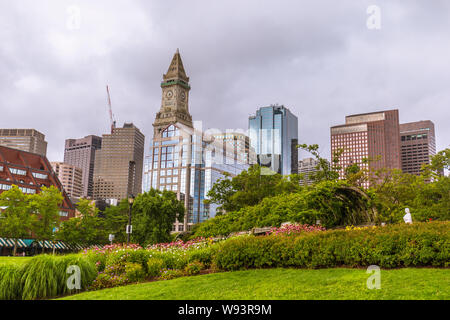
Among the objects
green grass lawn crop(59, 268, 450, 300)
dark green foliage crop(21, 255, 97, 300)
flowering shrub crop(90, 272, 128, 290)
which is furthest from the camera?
flowering shrub crop(90, 272, 128, 290)

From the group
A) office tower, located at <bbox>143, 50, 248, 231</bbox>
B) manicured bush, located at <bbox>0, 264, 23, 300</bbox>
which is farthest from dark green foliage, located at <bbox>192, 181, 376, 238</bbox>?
office tower, located at <bbox>143, 50, 248, 231</bbox>

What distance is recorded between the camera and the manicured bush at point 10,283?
467 inches

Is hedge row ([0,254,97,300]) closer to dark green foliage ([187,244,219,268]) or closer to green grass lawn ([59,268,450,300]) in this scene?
green grass lawn ([59,268,450,300])

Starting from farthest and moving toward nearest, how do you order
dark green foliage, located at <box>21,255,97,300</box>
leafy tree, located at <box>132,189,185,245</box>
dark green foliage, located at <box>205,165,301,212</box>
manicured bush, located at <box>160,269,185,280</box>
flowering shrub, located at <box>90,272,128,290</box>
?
1. leafy tree, located at <box>132,189,185,245</box>
2. dark green foliage, located at <box>205,165,301,212</box>
3. manicured bush, located at <box>160,269,185,280</box>
4. flowering shrub, located at <box>90,272,128,290</box>
5. dark green foliage, located at <box>21,255,97,300</box>

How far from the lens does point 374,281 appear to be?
10.3 meters

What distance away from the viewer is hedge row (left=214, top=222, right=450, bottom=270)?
12.0 meters

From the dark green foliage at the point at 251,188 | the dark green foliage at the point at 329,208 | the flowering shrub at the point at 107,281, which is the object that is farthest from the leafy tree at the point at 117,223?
the flowering shrub at the point at 107,281

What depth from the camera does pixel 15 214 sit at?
54.9 m

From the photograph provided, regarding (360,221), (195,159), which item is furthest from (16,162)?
(360,221)

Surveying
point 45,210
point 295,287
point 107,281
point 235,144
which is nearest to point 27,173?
point 45,210

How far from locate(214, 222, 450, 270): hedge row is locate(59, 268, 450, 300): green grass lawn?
0.56m

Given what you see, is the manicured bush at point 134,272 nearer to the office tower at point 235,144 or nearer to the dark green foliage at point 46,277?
the dark green foliage at point 46,277

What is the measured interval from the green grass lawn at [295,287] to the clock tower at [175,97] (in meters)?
175
